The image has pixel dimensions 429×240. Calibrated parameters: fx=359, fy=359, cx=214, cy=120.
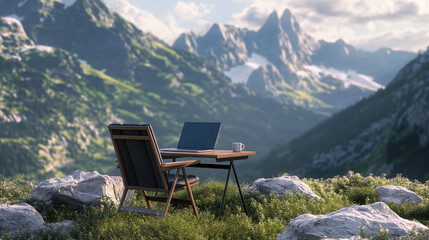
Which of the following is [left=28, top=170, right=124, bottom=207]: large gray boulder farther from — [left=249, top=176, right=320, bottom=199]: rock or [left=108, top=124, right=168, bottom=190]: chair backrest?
[left=249, top=176, right=320, bottom=199]: rock

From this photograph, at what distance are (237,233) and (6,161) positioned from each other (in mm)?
178469

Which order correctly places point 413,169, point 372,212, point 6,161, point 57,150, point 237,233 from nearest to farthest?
point 372,212 < point 237,233 < point 413,169 < point 6,161 < point 57,150

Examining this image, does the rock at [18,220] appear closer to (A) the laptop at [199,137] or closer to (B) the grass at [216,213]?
(B) the grass at [216,213]

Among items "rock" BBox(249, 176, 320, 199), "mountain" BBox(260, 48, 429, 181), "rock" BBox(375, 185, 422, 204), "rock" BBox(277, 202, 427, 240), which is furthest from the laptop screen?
"mountain" BBox(260, 48, 429, 181)

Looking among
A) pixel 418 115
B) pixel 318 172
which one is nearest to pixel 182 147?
pixel 418 115

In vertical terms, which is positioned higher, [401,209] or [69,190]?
[69,190]

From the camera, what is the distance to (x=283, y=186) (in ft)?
35.8

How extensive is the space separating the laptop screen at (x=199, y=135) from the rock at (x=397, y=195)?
561cm

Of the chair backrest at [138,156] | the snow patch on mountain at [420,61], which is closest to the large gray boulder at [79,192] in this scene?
the chair backrest at [138,156]

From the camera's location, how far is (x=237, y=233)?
7.35 m

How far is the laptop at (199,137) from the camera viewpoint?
9781 mm

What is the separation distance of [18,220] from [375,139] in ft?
448

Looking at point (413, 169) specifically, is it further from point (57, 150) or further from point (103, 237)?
point (57, 150)

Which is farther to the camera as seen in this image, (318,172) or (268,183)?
(318,172)
